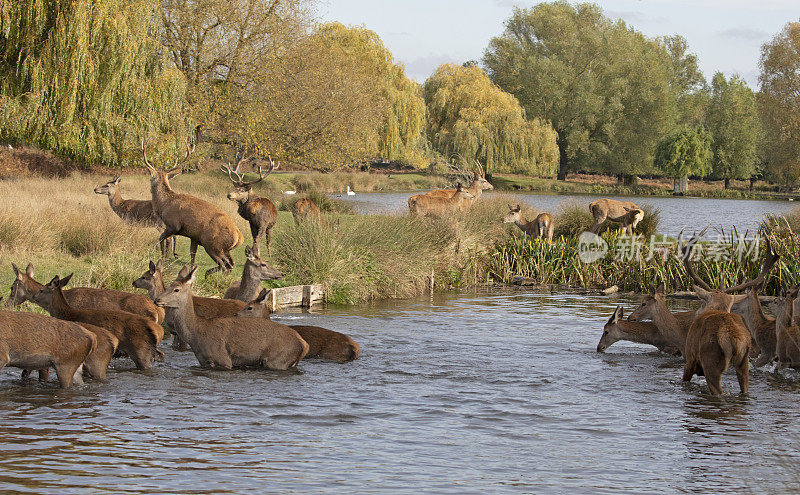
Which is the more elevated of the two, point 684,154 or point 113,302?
point 684,154

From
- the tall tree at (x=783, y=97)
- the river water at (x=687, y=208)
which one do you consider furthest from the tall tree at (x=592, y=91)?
the tall tree at (x=783, y=97)

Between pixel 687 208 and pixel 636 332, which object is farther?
pixel 687 208

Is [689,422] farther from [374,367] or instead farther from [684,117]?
[684,117]

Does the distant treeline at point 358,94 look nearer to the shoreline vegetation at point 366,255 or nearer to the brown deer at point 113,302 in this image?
the shoreline vegetation at point 366,255

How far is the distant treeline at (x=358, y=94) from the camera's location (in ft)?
93.0

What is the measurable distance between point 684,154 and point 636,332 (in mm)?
65891

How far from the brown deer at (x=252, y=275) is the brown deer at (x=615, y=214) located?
1427cm

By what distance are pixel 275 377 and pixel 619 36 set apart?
69574mm

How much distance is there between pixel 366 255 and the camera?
18.1m

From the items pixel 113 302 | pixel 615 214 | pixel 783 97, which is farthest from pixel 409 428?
pixel 783 97

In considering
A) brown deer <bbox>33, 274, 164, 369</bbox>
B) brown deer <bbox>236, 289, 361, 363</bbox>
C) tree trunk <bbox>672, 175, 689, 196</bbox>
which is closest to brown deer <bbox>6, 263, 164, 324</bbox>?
brown deer <bbox>33, 274, 164, 369</bbox>

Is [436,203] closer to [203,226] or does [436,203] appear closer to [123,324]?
[203,226]

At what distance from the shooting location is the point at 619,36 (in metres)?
74.1

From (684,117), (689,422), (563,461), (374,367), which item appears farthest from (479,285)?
(684,117)
